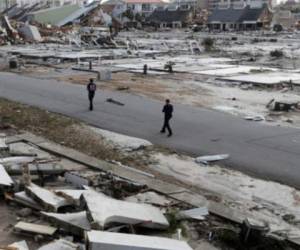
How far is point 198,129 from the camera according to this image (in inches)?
665

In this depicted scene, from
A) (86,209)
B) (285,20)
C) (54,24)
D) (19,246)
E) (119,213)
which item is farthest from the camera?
(285,20)

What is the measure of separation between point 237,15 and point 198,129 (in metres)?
111

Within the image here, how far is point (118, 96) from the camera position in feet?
77.7

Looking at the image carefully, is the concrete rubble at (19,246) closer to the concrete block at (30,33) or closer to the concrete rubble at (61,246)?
the concrete rubble at (61,246)

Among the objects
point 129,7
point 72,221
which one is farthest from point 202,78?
point 129,7

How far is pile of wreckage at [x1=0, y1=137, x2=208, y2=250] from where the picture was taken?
748 cm

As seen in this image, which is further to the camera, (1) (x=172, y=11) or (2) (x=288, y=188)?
(1) (x=172, y=11)

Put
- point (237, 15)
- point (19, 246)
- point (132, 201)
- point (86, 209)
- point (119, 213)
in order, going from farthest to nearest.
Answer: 1. point (237, 15)
2. point (132, 201)
3. point (86, 209)
4. point (119, 213)
5. point (19, 246)

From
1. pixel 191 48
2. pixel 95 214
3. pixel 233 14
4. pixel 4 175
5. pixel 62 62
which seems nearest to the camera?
pixel 95 214

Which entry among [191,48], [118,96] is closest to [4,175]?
[118,96]

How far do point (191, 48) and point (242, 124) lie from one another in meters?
38.0

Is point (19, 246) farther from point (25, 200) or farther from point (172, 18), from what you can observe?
point (172, 18)

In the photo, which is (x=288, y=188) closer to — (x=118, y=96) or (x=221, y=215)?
(x=221, y=215)

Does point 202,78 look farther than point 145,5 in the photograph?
No
